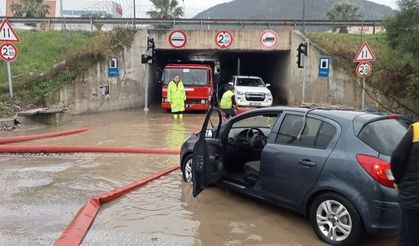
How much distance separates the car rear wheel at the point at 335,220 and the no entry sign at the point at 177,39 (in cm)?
1935

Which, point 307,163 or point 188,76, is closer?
point 307,163

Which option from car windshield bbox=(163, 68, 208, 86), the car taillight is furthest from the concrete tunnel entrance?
the car taillight

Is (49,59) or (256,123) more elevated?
(49,59)

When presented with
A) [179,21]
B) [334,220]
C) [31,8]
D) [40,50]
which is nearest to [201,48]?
[179,21]

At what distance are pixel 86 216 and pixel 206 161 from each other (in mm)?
1647

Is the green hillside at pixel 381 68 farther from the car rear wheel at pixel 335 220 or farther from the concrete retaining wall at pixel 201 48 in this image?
the car rear wheel at pixel 335 220

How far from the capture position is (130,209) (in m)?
6.27

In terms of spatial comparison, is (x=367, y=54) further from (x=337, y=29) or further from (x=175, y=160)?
(x=337, y=29)

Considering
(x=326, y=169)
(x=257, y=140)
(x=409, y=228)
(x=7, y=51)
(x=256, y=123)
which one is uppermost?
(x=7, y=51)

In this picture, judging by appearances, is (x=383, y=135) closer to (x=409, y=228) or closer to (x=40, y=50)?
(x=409, y=228)

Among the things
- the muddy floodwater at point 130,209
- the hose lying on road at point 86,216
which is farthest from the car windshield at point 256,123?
the hose lying on road at point 86,216

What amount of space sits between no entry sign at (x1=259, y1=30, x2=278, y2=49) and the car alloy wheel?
763 inches

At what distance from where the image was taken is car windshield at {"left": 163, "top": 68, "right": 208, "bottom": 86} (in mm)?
20812

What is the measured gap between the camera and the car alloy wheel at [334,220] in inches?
195
